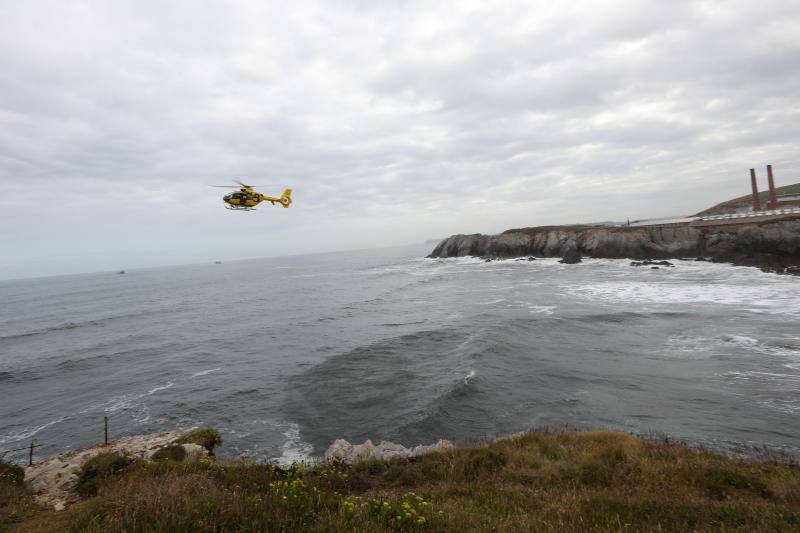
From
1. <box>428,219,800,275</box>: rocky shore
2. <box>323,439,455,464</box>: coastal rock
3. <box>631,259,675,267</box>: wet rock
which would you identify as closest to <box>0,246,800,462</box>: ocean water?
<box>323,439,455,464</box>: coastal rock

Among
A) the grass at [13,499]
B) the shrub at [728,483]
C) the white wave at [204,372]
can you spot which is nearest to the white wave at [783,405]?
the shrub at [728,483]

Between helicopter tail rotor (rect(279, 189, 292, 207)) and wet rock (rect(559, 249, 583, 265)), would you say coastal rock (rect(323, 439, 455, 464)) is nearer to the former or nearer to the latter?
helicopter tail rotor (rect(279, 189, 292, 207))

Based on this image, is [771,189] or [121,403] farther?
[771,189]

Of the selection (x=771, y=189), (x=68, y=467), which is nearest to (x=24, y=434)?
(x=68, y=467)

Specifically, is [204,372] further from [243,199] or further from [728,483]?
[728,483]

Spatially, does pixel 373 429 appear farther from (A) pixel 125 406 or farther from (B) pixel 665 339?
(B) pixel 665 339

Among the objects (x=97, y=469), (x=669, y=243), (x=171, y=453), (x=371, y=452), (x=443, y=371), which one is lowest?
(x=443, y=371)

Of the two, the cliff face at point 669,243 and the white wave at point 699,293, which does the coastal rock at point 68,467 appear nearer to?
the white wave at point 699,293

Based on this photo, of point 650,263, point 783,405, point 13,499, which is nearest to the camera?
point 13,499
